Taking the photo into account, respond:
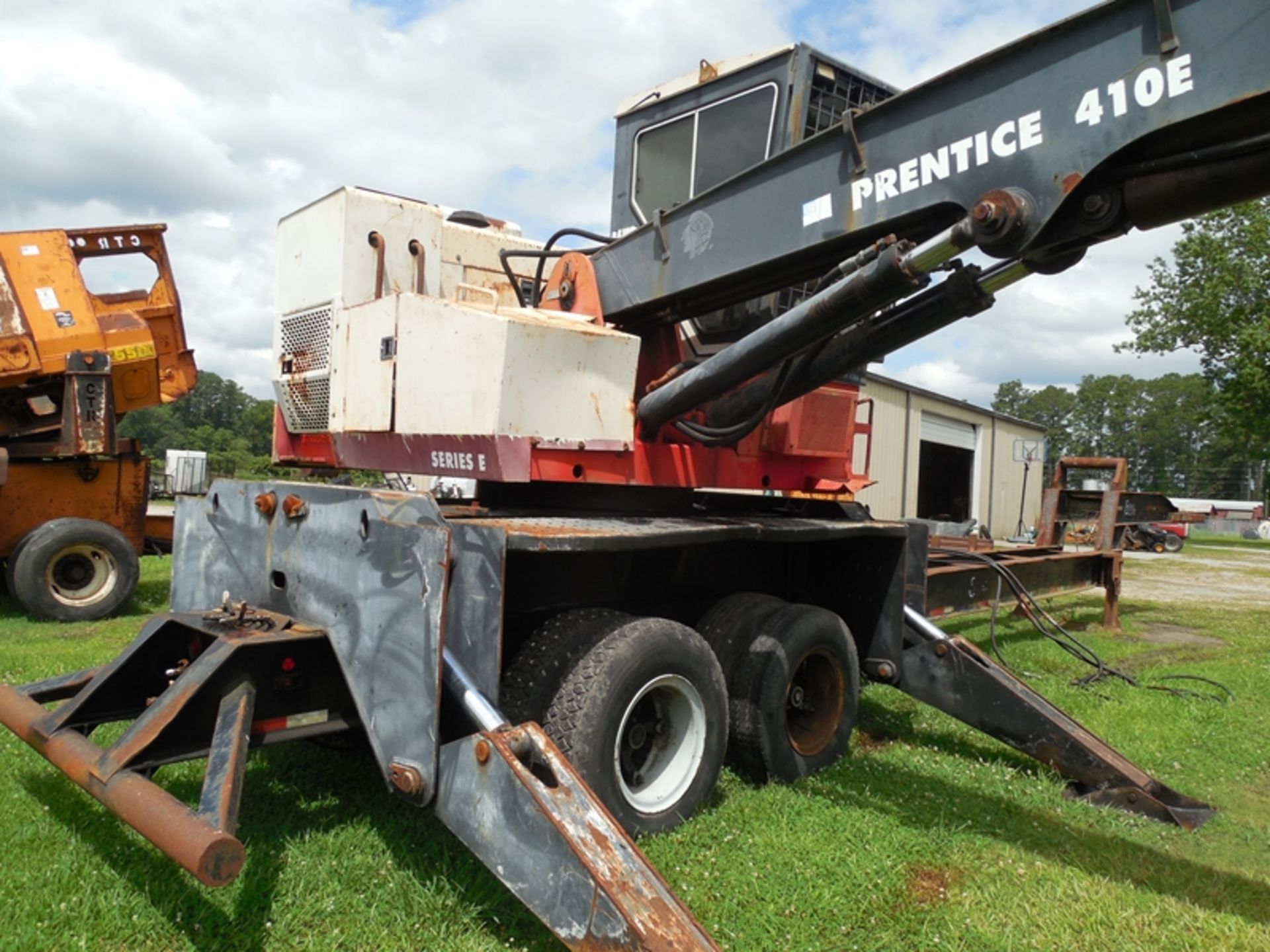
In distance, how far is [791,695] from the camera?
467cm

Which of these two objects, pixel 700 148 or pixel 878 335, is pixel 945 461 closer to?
pixel 700 148

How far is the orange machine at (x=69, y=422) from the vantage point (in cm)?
805

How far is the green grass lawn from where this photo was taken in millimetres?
2957

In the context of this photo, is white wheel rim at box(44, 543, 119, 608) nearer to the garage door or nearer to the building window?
the building window

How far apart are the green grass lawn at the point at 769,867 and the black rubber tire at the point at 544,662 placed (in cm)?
57

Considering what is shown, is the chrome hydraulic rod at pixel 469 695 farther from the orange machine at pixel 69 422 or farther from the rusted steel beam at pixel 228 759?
the orange machine at pixel 69 422

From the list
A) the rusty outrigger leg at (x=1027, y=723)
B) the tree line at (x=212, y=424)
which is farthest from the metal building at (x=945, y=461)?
Result: the tree line at (x=212, y=424)

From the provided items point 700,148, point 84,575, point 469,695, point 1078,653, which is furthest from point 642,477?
point 84,575

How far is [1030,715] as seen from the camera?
4.56 m

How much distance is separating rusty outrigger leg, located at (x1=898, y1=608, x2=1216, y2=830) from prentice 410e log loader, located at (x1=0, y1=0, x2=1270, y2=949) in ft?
0.05

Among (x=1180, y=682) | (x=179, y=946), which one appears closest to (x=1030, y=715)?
(x=1180, y=682)

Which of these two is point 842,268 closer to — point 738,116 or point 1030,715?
point 738,116

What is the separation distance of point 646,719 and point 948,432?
27581mm

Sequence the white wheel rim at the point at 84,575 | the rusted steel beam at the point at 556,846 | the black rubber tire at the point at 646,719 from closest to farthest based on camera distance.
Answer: the rusted steel beam at the point at 556,846 < the black rubber tire at the point at 646,719 < the white wheel rim at the point at 84,575
